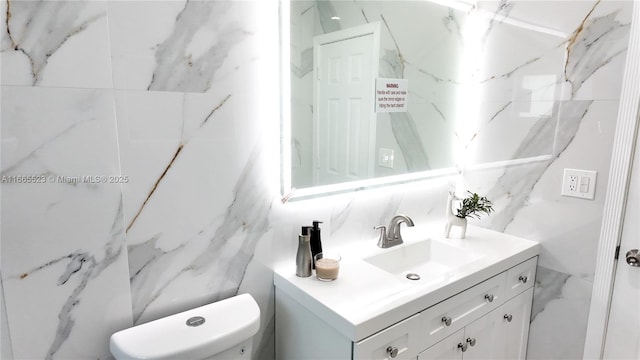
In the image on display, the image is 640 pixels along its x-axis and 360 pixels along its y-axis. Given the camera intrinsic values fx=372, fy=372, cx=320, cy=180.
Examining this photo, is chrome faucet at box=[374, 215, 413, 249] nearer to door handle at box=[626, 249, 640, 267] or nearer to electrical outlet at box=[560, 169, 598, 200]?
electrical outlet at box=[560, 169, 598, 200]

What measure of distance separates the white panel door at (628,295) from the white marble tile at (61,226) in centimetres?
192

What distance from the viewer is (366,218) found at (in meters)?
1.78

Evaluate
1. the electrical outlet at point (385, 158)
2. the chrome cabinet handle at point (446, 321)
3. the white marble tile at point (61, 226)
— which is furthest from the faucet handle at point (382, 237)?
the white marble tile at point (61, 226)

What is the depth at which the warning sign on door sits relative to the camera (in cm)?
178

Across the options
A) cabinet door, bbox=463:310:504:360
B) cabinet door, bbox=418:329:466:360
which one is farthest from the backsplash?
cabinet door, bbox=418:329:466:360

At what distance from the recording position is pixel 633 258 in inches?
58.6

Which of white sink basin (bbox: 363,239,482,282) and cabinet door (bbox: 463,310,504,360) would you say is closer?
cabinet door (bbox: 463,310,504,360)

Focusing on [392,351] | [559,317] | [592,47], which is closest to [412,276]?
[392,351]

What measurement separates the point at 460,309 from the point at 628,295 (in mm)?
704

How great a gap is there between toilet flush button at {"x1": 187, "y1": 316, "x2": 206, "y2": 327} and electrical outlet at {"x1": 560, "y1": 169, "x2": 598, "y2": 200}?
1.67 m

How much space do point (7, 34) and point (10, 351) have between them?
871 mm

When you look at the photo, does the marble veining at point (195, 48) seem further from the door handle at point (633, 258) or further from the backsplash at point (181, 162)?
the door handle at point (633, 258)

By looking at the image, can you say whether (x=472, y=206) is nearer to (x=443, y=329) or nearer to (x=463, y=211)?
(x=463, y=211)

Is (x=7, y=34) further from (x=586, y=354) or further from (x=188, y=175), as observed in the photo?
(x=586, y=354)
